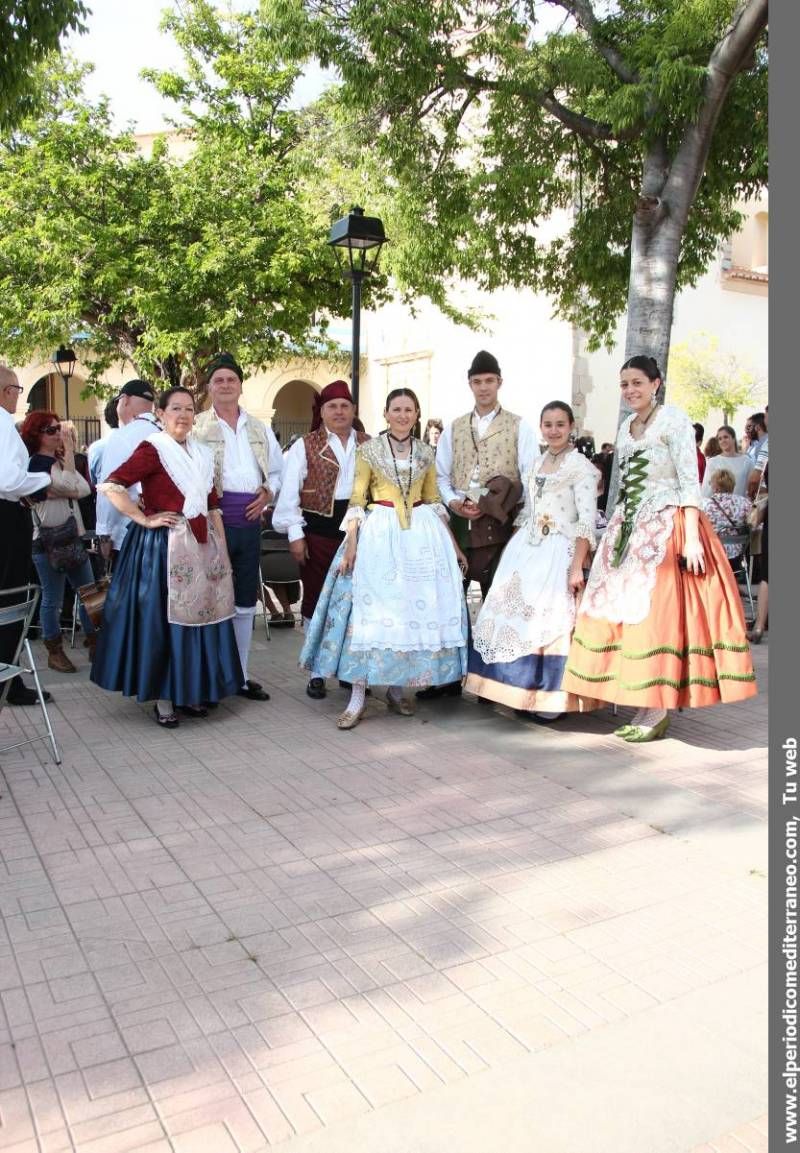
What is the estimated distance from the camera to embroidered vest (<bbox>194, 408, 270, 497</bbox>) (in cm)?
595

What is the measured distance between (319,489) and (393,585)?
1.07 meters

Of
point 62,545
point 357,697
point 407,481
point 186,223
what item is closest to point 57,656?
point 62,545

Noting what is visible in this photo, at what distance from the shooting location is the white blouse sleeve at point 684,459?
511 centimetres

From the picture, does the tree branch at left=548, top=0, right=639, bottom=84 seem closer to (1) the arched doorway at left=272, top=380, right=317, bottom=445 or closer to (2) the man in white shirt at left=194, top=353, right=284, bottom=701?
(2) the man in white shirt at left=194, top=353, right=284, bottom=701

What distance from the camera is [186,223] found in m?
17.3

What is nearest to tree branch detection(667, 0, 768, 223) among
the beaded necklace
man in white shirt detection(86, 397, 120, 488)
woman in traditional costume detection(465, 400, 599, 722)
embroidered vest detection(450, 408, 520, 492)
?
embroidered vest detection(450, 408, 520, 492)

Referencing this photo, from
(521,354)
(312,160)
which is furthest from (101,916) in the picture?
(521,354)

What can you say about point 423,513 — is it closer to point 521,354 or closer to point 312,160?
point 312,160

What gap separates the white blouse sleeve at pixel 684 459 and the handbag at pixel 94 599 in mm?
3401

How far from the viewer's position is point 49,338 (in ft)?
61.0

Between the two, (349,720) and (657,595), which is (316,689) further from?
(657,595)

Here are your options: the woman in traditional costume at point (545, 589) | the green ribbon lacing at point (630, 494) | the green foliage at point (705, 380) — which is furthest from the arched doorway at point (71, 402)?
the green ribbon lacing at point (630, 494)

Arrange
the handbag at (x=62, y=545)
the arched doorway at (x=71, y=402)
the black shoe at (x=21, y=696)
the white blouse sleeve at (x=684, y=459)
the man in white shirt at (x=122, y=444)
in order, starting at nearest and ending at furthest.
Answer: the white blouse sleeve at (x=684, y=459) → the black shoe at (x=21, y=696) → the man in white shirt at (x=122, y=444) → the handbag at (x=62, y=545) → the arched doorway at (x=71, y=402)

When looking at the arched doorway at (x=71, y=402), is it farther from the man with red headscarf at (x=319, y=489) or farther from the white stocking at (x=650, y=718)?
the white stocking at (x=650, y=718)
